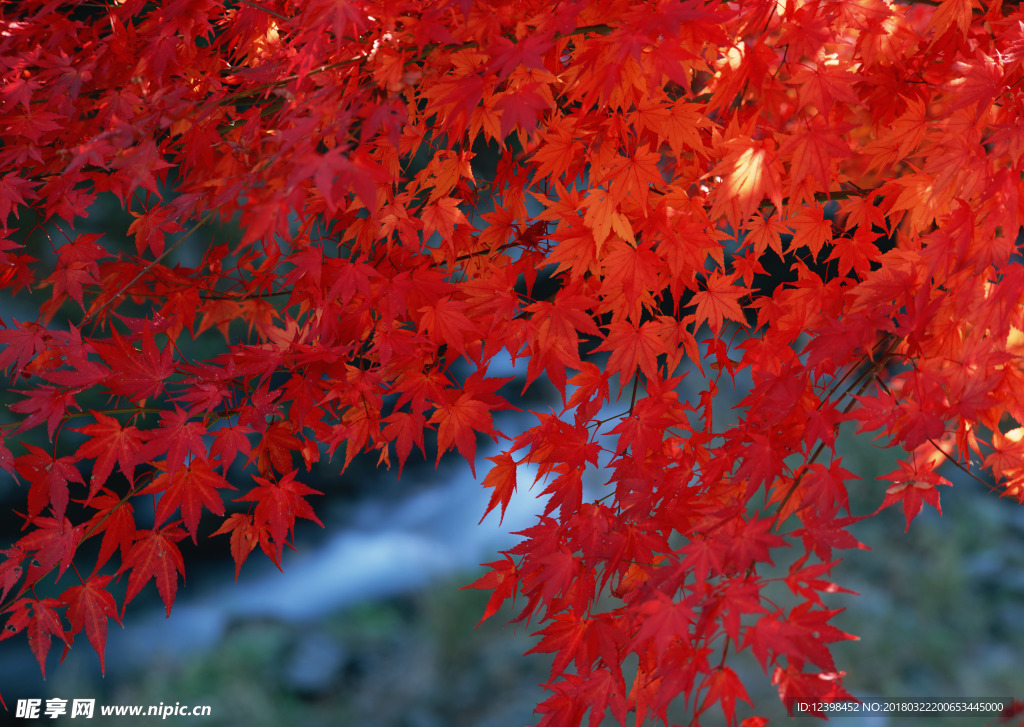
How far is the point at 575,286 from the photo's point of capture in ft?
4.97

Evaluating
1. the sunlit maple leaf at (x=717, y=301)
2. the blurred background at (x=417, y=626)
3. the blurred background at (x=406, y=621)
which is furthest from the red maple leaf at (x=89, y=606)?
the blurred background at (x=417, y=626)

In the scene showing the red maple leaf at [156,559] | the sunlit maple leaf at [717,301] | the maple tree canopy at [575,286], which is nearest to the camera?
the maple tree canopy at [575,286]

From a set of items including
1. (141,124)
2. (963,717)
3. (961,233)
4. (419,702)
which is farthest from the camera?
(419,702)

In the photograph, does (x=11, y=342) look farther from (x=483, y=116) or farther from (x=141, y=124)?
(x=483, y=116)

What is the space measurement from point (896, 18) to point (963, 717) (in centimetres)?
283

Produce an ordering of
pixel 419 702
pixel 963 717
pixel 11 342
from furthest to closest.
→ pixel 419 702, pixel 963 717, pixel 11 342

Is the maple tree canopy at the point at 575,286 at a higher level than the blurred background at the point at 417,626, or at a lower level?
higher

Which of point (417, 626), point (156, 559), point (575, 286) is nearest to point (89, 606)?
point (156, 559)

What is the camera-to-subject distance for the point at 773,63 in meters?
1.52

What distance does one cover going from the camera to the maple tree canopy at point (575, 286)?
1249 millimetres

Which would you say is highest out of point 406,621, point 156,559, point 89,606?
point 156,559

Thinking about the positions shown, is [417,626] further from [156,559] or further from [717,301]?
[717,301]

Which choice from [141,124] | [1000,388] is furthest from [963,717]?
[141,124]

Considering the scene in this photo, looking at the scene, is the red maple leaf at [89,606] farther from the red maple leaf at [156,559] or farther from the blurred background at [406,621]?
the blurred background at [406,621]
